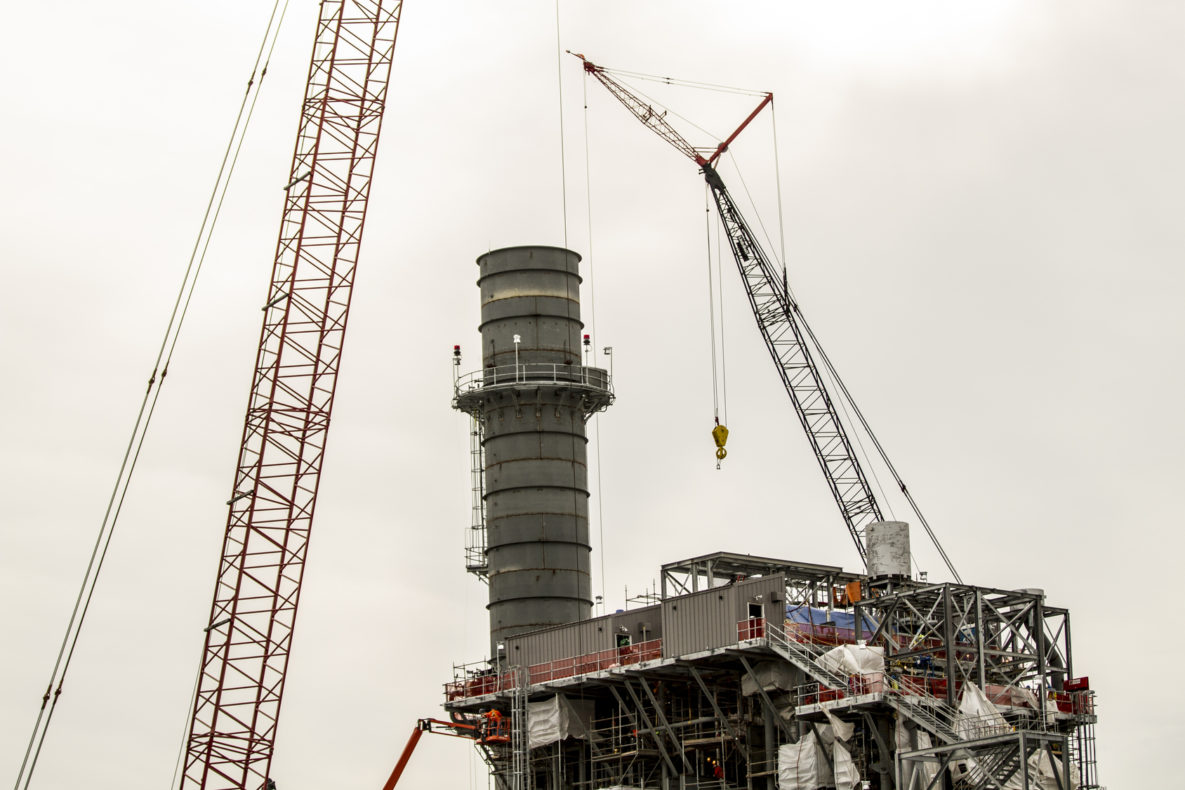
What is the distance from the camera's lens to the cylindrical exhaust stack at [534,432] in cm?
8862

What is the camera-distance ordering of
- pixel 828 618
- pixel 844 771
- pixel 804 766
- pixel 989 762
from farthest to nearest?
pixel 828 618 < pixel 804 766 < pixel 844 771 < pixel 989 762

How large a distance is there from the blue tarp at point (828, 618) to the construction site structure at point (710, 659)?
0.12 metres

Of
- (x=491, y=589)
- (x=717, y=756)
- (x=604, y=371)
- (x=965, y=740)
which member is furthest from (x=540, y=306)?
(x=965, y=740)

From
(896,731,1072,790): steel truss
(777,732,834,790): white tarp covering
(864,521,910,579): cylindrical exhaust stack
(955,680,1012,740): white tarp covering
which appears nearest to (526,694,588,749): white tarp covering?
(777,732,834,790): white tarp covering

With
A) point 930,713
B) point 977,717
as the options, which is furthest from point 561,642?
point 977,717

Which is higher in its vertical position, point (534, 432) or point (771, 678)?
point (534, 432)

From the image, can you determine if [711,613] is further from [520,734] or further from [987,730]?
[520,734]

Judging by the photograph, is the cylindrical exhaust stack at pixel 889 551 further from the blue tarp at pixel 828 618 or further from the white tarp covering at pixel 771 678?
the white tarp covering at pixel 771 678

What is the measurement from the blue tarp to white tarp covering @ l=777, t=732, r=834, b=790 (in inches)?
262

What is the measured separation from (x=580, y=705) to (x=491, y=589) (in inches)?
515

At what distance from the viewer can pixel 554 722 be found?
78.1 meters

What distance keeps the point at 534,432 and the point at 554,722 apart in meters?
17.3

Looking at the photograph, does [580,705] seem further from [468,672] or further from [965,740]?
[965,740]

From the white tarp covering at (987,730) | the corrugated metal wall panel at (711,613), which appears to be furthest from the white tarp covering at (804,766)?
the white tarp covering at (987,730)
